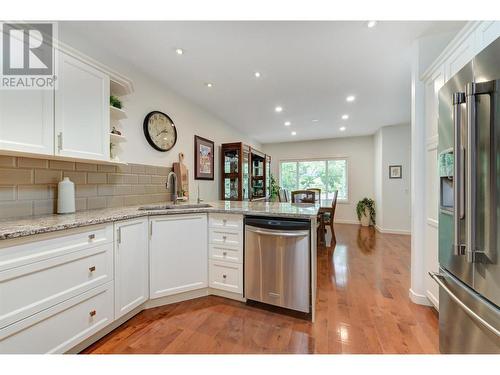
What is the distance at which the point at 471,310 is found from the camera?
3.25 feet

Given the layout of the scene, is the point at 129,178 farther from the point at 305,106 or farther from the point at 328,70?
the point at 305,106

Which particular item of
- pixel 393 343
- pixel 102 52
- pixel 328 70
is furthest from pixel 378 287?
pixel 102 52

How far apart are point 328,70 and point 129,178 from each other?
2.58 metres

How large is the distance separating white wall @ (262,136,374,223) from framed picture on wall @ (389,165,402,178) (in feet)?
3.15

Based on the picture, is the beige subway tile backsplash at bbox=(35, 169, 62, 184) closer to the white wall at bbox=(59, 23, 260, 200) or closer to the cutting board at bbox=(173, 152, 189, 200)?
the white wall at bbox=(59, 23, 260, 200)


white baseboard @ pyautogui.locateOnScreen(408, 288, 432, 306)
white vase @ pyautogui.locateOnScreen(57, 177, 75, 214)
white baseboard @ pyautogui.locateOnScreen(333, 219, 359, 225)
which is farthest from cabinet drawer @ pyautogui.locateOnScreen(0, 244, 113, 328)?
white baseboard @ pyautogui.locateOnScreen(333, 219, 359, 225)

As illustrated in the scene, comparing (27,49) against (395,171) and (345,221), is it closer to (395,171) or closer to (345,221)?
(395,171)

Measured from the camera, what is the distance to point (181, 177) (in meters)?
2.96

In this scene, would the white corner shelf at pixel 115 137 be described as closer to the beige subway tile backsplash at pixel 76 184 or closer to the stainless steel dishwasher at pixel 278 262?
the beige subway tile backsplash at pixel 76 184

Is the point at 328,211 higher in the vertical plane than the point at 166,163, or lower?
lower

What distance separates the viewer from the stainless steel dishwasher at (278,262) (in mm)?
1735

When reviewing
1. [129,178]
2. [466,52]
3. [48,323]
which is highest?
[466,52]

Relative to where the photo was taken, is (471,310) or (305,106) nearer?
(471,310)

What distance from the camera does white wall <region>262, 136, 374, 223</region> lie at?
20.0ft
